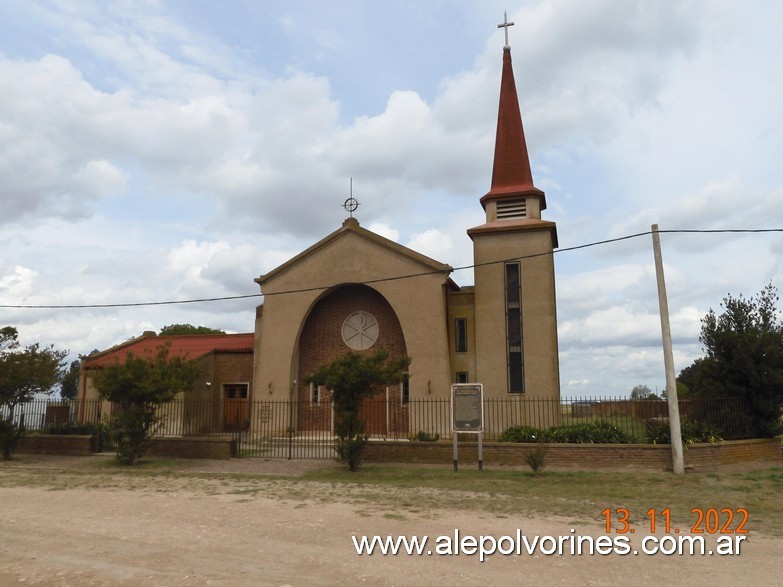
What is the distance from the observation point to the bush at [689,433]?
1670 centimetres

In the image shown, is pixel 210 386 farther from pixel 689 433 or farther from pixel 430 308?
pixel 689 433

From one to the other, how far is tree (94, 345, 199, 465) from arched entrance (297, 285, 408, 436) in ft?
29.2

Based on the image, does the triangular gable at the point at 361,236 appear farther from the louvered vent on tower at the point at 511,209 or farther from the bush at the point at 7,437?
the bush at the point at 7,437

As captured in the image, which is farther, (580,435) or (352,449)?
(580,435)

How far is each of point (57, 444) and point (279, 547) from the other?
15731mm

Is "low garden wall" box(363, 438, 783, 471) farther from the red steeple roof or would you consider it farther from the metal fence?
A: the red steeple roof

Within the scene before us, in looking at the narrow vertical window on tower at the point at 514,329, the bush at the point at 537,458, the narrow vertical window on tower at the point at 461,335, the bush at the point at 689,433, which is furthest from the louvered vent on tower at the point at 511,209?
the bush at the point at 537,458

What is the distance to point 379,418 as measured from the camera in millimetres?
25688

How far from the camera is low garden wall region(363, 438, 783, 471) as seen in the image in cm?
1596

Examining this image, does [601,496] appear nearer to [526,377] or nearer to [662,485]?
[662,485]

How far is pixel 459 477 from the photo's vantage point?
14.8m

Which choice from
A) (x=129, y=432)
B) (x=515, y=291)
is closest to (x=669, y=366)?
(x=515, y=291)

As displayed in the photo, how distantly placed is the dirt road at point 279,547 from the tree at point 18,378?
7.84 m

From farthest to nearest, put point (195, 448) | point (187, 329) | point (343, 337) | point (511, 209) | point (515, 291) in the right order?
point (187, 329) < point (343, 337) < point (511, 209) < point (515, 291) < point (195, 448)
